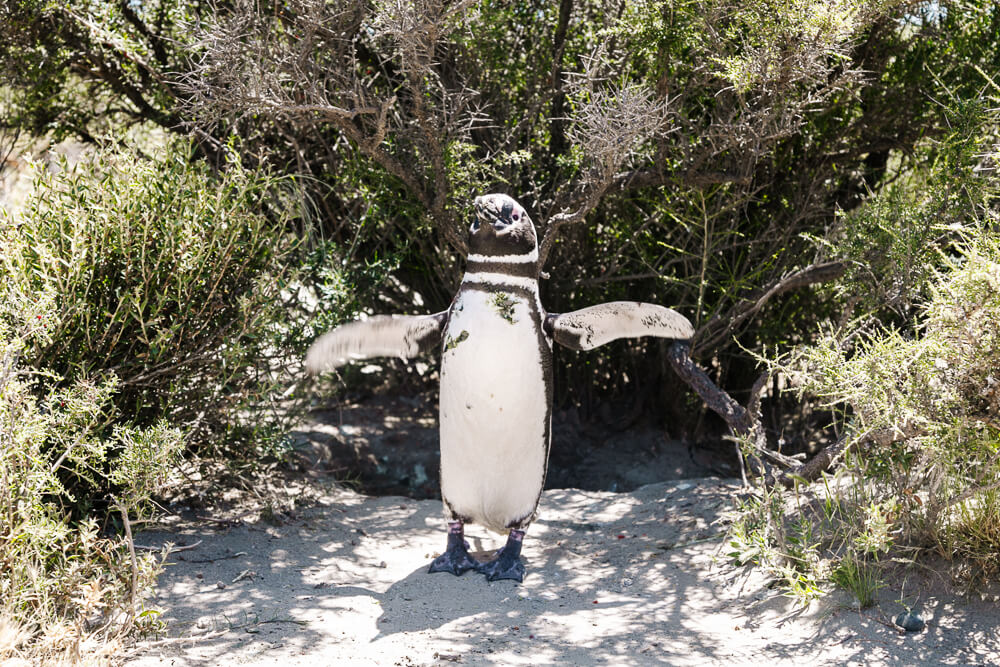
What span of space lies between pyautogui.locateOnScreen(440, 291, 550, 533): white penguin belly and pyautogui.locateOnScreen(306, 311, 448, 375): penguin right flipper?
0.50ft

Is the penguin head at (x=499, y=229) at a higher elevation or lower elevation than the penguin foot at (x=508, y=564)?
higher

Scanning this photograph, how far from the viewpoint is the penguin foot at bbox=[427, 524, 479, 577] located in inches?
155

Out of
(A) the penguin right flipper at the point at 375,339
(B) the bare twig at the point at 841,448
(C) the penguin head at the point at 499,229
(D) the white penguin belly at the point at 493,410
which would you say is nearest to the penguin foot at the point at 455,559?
(D) the white penguin belly at the point at 493,410

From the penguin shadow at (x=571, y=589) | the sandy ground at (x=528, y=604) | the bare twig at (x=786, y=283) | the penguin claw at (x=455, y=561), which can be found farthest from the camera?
the bare twig at (x=786, y=283)

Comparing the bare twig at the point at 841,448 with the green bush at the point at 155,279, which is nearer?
the bare twig at the point at 841,448

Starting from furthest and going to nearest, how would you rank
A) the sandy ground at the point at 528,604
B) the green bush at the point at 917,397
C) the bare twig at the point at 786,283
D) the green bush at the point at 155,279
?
the bare twig at the point at 786,283, the green bush at the point at 155,279, the sandy ground at the point at 528,604, the green bush at the point at 917,397

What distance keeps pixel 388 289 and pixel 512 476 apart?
2.41 m

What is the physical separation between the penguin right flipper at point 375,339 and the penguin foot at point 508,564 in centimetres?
93

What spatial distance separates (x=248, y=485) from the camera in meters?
4.64

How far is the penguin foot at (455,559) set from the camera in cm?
394

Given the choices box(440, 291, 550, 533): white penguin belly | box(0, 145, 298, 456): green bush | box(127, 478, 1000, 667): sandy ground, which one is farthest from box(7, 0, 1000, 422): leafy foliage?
box(127, 478, 1000, 667): sandy ground

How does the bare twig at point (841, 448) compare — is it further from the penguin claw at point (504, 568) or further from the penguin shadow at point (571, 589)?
the penguin claw at point (504, 568)

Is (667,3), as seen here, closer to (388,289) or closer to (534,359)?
(534,359)

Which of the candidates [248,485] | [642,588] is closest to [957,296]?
[642,588]
